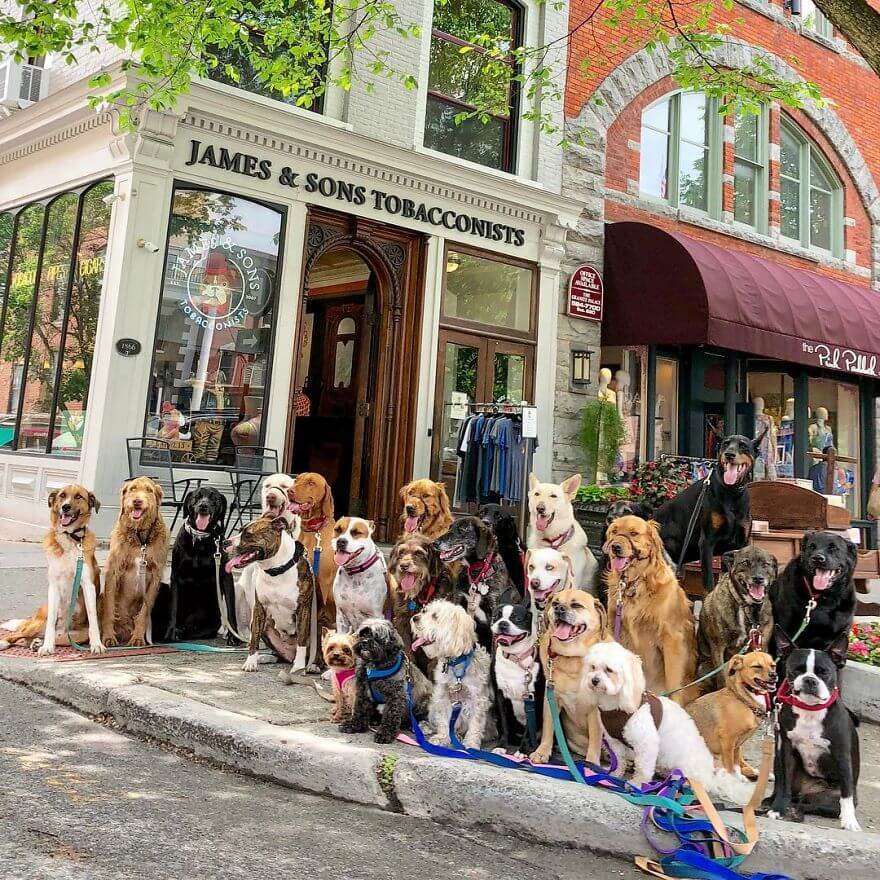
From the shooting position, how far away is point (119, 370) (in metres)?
9.71

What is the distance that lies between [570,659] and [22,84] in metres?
11.2

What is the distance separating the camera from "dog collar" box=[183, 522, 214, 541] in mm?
6133

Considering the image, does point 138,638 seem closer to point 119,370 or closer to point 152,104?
point 119,370

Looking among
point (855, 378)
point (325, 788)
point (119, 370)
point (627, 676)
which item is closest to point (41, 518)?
point (119, 370)

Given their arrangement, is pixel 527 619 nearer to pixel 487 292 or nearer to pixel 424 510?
pixel 424 510

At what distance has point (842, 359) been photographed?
46.3ft

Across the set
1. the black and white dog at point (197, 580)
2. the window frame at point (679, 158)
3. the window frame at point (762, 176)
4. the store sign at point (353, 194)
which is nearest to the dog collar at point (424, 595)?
the black and white dog at point (197, 580)

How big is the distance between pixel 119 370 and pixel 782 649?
7763 millimetres

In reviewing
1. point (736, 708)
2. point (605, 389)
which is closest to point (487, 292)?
Answer: point (605, 389)

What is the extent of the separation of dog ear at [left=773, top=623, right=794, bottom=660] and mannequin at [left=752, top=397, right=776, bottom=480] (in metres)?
9.85

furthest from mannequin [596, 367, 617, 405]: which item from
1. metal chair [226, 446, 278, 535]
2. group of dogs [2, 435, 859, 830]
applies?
group of dogs [2, 435, 859, 830]

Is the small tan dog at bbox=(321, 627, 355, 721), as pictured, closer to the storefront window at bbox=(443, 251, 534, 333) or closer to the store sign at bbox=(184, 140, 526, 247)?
the store sign at bbox=(184, 140, 526, 247)

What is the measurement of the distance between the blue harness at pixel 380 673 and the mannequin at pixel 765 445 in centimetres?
1099

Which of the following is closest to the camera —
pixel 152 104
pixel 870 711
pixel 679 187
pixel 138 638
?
pixel 870 711
